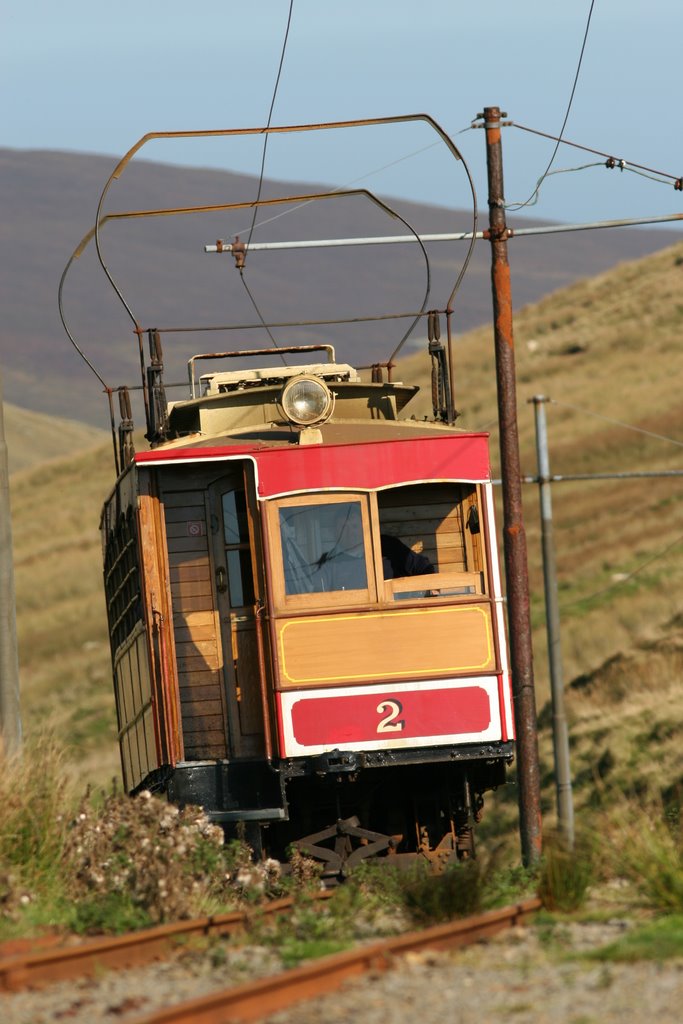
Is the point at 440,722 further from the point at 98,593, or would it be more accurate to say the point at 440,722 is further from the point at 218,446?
the point at 98,593

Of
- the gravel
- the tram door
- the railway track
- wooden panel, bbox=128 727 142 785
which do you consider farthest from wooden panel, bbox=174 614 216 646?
the gravel

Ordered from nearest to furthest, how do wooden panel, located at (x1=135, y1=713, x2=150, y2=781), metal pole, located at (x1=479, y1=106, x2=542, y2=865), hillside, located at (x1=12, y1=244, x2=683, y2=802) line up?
1. wooden panel, located at (x1=135, y1=713, x2=150, y2=781)
2. metal pole, located at (x1=479, y1=106, x2=542, y2=865)
3. hillside, located at (x1=12, y1=244, x2=683, y2=802)

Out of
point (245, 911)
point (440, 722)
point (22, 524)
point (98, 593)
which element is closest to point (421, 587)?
point (440, 722)

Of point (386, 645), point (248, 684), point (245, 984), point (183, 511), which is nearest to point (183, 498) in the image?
point (183, 511)

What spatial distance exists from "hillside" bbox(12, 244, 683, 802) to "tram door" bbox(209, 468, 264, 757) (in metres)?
1.99

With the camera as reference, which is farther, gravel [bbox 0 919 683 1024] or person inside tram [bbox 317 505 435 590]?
person inside tram [bbox 317 505 435 590]

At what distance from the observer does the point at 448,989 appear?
8102mm

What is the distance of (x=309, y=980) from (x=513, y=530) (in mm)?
8486

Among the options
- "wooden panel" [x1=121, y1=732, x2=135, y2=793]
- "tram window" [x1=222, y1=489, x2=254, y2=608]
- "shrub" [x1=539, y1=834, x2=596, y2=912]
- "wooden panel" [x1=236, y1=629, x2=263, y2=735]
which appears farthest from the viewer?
"wooden panel" [x1=121, y1=732, x2=135, y2=793]

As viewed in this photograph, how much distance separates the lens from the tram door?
14.5 metres

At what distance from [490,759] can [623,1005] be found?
6494mm

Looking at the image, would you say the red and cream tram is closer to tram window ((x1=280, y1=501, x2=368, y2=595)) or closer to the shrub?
tram window ((x1=280, y1=501, x2=368, y2=595))

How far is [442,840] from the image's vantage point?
49.4 ft

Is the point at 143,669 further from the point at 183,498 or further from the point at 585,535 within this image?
the point at 585,535
